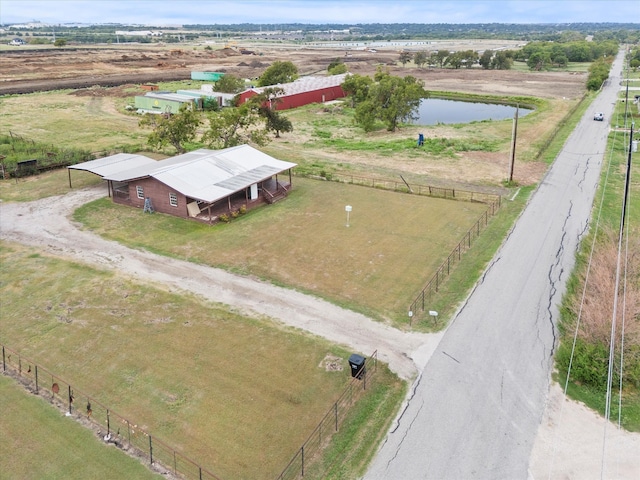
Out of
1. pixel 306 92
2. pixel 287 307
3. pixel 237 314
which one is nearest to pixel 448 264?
pixel 287 307

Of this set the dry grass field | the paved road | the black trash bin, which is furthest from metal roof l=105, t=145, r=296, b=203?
the paved road

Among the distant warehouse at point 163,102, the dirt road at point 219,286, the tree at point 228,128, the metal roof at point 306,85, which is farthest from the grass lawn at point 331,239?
the metal roof at point 306,85

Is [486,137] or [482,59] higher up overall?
[482,59]

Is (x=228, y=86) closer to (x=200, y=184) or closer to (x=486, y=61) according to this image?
(x=200, y=184)

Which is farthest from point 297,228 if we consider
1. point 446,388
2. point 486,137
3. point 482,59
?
point 482,59


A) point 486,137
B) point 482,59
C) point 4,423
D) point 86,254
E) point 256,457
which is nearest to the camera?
point 256,457

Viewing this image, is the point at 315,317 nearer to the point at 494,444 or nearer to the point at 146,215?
the point at 494,444

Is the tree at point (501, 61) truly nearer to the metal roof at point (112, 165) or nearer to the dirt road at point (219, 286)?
the metal roof at point (112, 165)
